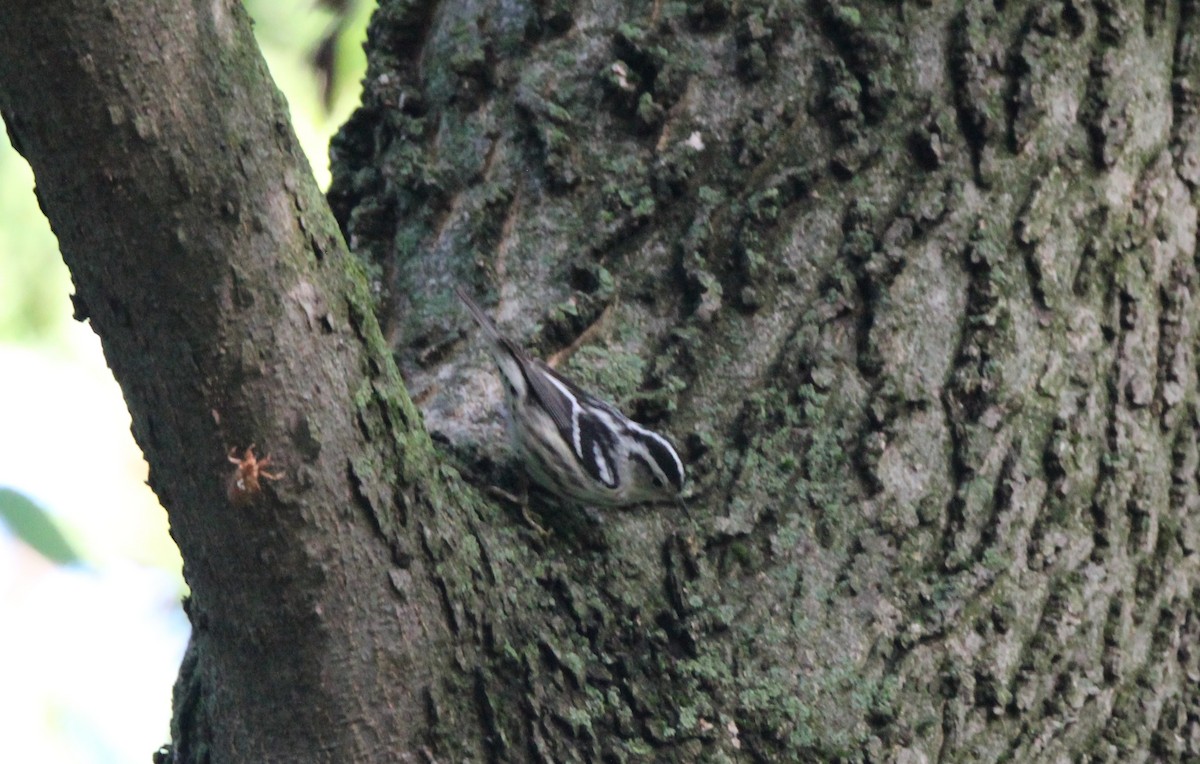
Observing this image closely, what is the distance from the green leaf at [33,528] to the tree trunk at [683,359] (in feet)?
3.41

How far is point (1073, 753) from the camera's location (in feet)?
8.25

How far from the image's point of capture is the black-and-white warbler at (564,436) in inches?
98.5

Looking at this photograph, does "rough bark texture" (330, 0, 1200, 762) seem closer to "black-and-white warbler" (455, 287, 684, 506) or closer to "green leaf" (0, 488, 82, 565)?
"black-and-white warbler" (455, 287, 684, 506)

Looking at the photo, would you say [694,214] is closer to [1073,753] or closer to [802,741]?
[802,741]

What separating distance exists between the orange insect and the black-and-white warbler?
30.3 inches

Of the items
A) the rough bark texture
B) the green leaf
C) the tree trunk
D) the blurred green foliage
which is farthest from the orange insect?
the blurred green foliage

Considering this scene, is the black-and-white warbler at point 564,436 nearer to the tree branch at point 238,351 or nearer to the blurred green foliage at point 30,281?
the tree branch at point 238,351

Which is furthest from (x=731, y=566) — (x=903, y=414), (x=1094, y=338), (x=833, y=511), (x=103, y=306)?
(x=103, y=306)

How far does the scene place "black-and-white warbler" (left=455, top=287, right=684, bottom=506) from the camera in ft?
8.21

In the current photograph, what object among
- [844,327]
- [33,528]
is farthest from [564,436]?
[33,528]

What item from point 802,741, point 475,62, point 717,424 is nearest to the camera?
point 802,741

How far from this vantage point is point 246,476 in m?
1.70

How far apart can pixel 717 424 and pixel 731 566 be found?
319mm

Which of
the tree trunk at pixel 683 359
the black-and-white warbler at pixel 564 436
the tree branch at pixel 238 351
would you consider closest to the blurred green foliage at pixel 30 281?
the tree trunk at pixel 683 359
